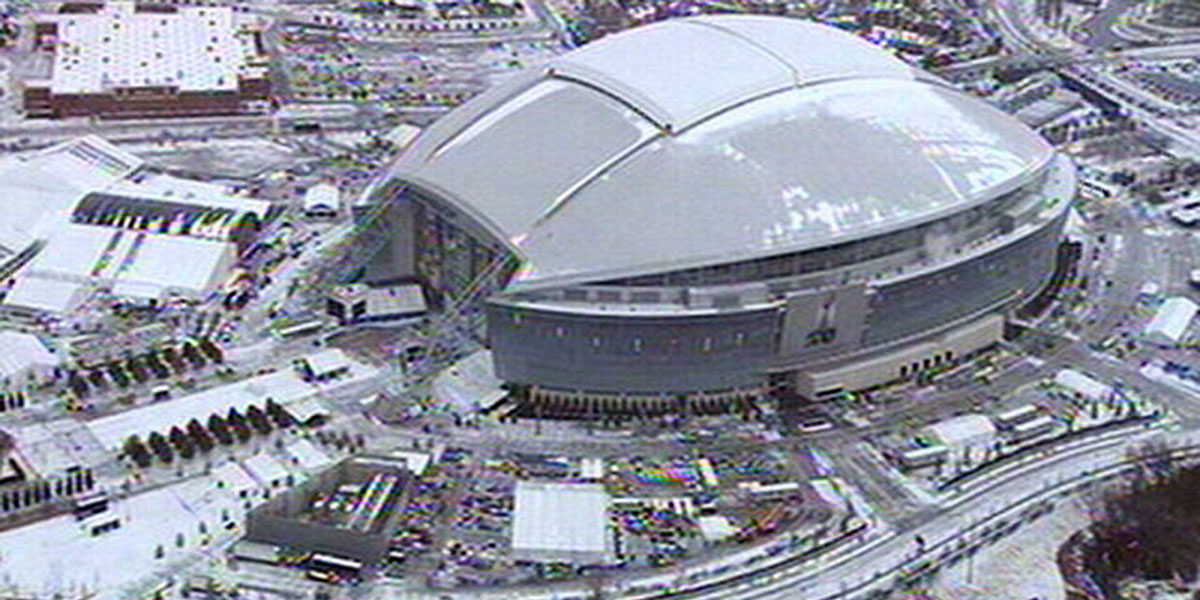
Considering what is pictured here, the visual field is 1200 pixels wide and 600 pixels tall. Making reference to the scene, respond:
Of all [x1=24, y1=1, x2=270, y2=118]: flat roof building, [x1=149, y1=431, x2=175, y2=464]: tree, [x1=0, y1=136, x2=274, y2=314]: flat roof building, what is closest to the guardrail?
[x1=149, y1=431, x2=175, y2=464]: tree

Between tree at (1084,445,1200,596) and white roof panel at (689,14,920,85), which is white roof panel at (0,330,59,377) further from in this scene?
tree at (1084,445,1200,596)

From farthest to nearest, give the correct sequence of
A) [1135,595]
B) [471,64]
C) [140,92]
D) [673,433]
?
[471,64]
[140,92]
[673,433]
[1135,595]

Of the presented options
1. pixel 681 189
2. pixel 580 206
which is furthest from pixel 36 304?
pixel 681 189

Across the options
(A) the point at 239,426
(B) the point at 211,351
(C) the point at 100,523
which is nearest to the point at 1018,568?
(A) the point at 239,426

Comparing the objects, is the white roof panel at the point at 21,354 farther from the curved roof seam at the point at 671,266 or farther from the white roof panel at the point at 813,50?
the white roof panel at the point at 813,50

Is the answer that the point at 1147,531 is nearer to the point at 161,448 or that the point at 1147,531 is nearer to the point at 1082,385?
the point at 1082,385

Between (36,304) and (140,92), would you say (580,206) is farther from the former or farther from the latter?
(140,92)
